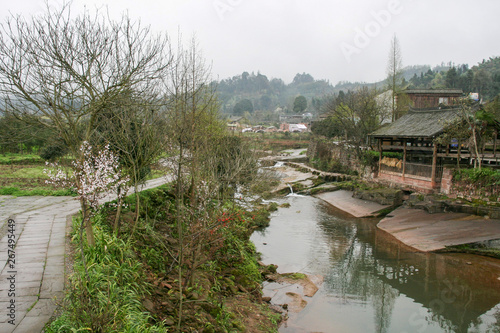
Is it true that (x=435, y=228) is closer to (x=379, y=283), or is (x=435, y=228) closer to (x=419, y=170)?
(x=419, y=170)

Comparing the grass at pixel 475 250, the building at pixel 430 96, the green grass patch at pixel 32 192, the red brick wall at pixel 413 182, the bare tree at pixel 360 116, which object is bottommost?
the grass at pixel 475 250

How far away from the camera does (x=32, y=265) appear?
672 centimetres

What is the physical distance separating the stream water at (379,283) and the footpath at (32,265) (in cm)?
559

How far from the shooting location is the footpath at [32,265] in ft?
16.8

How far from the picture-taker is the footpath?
16.8ft

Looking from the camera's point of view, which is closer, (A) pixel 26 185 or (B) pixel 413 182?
(A) pixel 26 185

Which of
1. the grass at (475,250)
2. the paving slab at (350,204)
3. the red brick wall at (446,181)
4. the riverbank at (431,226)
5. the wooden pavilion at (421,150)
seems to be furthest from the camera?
the paving slab at (350,204)

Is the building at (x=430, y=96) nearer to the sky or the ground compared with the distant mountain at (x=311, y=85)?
nearer to the ground

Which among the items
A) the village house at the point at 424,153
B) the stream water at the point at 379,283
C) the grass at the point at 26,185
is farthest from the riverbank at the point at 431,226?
the grass at the point at 26,185

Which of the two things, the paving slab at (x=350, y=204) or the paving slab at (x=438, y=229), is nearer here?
the paving slab at (x=438, y=229)

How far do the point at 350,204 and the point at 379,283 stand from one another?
38.4 ft

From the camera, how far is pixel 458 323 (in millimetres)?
9141

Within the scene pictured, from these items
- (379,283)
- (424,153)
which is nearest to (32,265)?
(379,283)

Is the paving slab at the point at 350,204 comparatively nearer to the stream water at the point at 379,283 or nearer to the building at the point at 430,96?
the stream water at the point at 379,283
